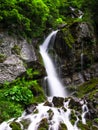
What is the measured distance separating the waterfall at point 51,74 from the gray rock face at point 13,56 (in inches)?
41.2

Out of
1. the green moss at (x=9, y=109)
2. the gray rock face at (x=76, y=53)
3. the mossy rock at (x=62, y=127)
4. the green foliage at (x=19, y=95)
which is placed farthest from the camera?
the gray rock face at (x=76, y=53)

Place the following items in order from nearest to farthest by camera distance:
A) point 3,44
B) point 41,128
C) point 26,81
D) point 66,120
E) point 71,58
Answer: point 41,128 < point 66,120 < point 26,81 < point 3,44 < point 71,58

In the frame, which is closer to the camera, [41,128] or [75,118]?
[41,128]

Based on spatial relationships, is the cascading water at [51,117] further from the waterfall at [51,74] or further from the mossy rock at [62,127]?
the waterfall at [51,74]

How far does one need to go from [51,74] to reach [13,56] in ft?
10.2

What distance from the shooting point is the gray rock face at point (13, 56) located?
14938mm

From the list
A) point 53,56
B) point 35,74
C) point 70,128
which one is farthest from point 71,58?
point 70,128

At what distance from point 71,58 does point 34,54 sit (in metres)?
2.50

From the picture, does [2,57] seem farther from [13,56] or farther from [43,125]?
[43,125]

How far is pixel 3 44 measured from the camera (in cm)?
1683

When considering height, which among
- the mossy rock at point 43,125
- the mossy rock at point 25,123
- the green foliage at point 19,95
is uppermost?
the green foliage at point 19,95

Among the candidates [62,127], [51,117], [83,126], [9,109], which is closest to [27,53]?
[9,109]

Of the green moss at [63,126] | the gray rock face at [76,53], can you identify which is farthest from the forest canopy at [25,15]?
the green moss at [63,126]

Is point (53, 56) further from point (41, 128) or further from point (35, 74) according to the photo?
point (41, 128)
